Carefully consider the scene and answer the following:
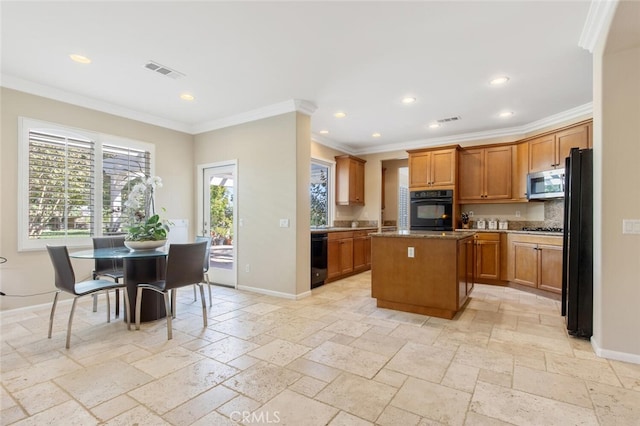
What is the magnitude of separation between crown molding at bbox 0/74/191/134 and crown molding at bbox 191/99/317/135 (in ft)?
1.66

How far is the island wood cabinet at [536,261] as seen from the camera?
4.25 m

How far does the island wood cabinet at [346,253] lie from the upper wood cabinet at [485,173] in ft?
6.66

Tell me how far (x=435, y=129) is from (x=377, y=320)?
12.1 feet

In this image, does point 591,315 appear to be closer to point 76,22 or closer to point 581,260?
point 581,260

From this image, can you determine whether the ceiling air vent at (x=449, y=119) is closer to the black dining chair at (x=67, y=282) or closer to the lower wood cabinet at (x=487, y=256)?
the lower wood cabinet at (x=487, y=256)

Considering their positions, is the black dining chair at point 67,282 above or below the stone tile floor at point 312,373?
above

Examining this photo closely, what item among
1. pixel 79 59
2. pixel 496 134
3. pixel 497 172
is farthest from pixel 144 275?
pixel 496 134

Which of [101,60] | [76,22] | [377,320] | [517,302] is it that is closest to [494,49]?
[377,320]

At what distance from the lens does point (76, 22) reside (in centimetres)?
254

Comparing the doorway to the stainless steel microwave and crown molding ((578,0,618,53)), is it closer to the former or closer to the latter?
crown molding ((578,0,618,53))

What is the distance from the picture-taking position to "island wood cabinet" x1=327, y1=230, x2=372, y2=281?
212 inches

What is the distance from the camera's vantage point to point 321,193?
6766mm

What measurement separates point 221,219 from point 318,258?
5.79 ft

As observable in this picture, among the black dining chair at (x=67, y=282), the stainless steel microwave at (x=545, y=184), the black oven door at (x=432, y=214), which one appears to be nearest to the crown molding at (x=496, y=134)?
the stainless steel microwave at (x=545, y=184)
